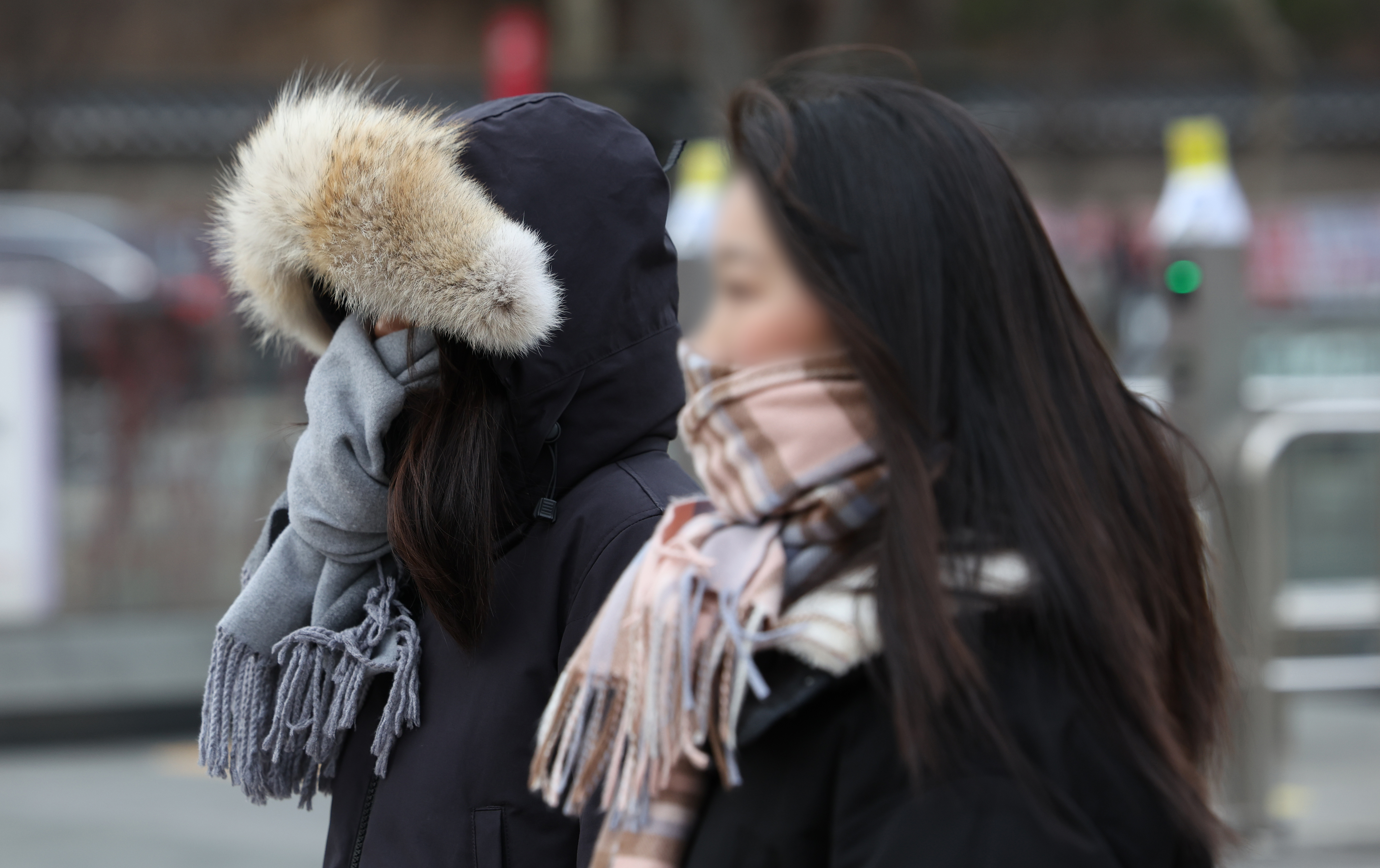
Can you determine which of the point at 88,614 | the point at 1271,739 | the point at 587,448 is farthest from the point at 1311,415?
the point at 88,614

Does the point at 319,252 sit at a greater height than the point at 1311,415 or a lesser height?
greater

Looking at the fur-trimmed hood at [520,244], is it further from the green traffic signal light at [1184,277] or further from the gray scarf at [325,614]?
the green traffic signal light at [1184,277]

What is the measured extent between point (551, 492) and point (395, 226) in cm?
36

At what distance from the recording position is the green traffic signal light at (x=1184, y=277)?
192 inches

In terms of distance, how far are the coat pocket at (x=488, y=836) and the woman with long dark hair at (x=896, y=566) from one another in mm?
422

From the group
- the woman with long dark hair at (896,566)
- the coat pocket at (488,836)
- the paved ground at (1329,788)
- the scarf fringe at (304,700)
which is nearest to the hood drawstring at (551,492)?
the scarf fringe at (304,700)

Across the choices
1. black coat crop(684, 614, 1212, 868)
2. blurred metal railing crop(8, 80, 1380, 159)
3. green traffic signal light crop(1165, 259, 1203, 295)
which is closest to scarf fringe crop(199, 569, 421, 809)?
black coat crop(684, 614, 1212, 868)

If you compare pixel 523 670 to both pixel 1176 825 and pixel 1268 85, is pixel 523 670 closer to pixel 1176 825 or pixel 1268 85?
pixel 1176 825

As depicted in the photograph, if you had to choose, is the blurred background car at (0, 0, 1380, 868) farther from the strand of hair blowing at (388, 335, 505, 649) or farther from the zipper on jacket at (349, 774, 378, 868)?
the zipper on jacket at (349, 774, 378, 868)

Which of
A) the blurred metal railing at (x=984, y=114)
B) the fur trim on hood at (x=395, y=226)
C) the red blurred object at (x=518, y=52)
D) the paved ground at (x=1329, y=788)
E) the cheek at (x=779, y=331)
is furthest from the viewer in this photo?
the blurred metal railing at (x=984, y=114)

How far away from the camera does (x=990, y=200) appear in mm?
1110

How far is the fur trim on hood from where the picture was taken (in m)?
1.66

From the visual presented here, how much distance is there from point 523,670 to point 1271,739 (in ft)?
13.3

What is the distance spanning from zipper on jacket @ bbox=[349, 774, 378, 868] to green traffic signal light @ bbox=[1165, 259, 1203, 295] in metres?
3.90
